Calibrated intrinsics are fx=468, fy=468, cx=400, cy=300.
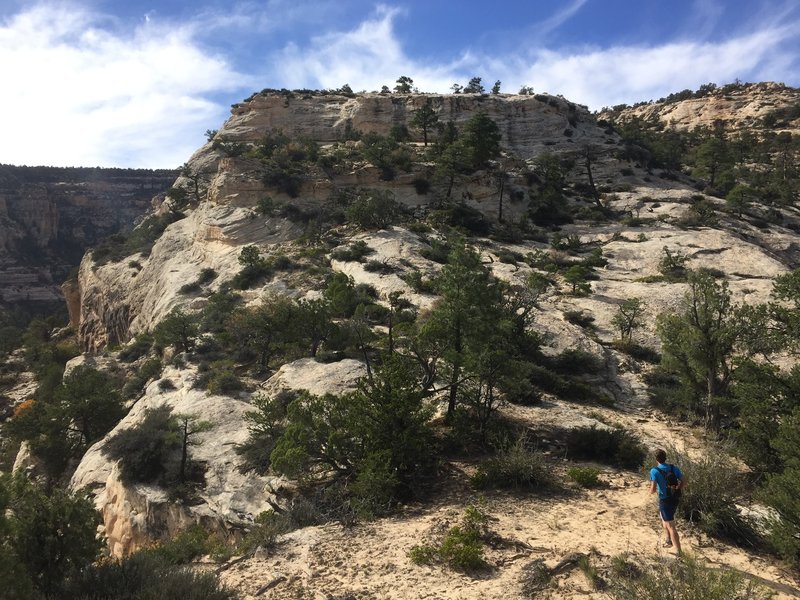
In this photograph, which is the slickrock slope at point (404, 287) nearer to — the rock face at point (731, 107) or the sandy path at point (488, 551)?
the sandy path at point (488, 551)

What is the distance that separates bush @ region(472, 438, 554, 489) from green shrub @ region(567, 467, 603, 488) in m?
0.63

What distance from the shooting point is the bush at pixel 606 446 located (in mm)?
13367

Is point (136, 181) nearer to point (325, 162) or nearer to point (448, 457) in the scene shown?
point (325, 162)

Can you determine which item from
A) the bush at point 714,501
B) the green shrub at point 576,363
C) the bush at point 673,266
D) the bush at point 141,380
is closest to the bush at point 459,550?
the bush at point 714,501

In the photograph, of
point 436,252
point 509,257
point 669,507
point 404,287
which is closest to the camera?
point 669,507

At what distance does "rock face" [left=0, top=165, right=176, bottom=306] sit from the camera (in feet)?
347

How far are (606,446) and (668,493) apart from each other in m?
5.90

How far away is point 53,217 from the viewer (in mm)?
119750

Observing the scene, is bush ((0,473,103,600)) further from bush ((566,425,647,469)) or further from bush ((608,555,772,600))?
bush ((566,425,647,469))

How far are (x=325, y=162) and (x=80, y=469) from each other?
136 ft

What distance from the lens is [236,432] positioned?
17453mm

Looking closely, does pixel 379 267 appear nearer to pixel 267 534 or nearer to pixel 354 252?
pixel 354 252

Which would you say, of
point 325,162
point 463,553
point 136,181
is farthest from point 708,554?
point 136,181

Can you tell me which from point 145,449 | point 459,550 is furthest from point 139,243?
point 459,550
